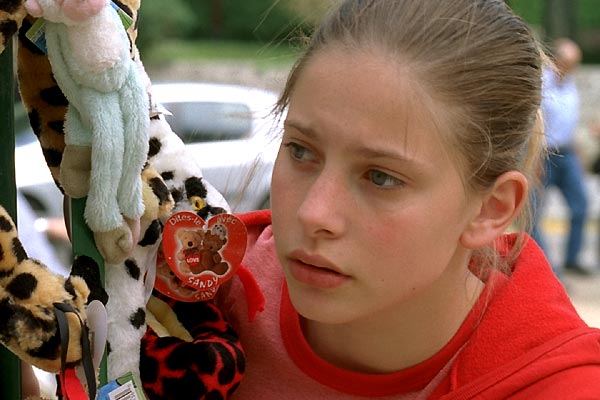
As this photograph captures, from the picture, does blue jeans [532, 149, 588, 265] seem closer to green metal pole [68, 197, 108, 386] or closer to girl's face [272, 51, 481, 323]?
girl's face [272, 51, 481, 323]

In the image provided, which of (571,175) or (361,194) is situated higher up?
(361,194)

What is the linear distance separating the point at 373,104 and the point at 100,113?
37 centimetres

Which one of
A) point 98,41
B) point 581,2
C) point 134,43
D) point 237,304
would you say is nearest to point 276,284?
point 237,304

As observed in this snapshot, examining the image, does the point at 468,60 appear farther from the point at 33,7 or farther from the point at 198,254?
the point at 33,7

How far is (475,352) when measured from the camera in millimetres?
1523

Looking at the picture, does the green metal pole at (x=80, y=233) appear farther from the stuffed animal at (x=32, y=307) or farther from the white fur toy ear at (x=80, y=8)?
the white fur toy ear at (x=80, y=8)

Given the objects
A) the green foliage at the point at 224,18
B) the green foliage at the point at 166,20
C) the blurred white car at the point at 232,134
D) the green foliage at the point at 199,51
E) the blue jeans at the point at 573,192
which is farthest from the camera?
the green foliage at the point at 224,18

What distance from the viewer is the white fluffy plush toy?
1264mm

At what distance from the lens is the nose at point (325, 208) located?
1364 millimetres

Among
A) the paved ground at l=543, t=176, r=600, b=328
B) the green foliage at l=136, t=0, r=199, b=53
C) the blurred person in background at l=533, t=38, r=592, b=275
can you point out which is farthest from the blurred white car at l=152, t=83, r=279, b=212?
the green foliage at l=136, t=0, r=199, b=53

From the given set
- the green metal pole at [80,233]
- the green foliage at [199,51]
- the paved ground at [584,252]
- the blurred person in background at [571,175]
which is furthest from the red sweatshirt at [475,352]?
the green foliage at [199,51]

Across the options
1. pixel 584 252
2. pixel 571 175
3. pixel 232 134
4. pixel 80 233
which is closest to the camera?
pixel 80 233

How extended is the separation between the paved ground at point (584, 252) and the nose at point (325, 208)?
361cm

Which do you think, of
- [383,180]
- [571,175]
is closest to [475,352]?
[383,180]
